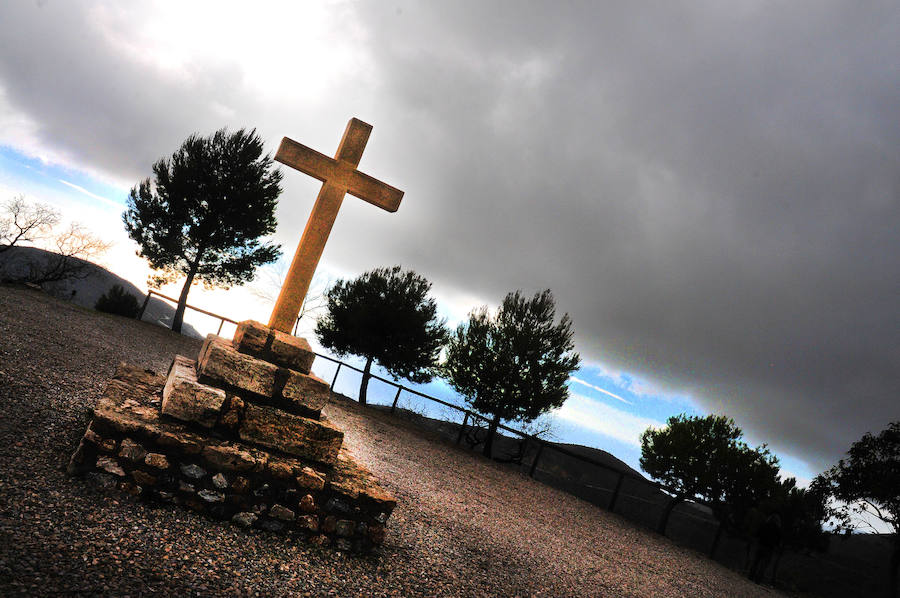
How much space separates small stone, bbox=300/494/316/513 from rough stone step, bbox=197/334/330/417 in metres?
0.83

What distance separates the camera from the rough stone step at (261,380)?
3918 mm

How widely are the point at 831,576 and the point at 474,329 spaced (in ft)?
64.3

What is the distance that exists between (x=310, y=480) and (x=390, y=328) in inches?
678

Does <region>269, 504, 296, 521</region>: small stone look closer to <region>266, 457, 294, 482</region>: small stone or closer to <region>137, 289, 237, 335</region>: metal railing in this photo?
<region>266, 457, 294, 482</region>: small stone

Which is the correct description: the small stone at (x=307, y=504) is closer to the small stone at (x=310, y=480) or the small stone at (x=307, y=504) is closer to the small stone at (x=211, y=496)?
the small stone at (x=310, y=480)

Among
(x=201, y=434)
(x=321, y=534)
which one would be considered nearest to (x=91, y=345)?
(x=201, y=434)

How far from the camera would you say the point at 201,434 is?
3.61 metres

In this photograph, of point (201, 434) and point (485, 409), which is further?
point (485, 409)

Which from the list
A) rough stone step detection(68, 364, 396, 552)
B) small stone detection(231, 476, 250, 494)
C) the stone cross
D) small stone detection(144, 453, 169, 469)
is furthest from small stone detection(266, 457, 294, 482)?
the stone cross

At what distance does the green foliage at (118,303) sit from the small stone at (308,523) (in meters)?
20.0

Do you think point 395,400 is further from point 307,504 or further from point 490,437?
point 307,504

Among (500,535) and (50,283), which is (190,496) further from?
(50,283)

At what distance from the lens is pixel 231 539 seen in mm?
3197

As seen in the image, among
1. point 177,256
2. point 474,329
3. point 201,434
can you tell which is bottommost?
point 201,434
